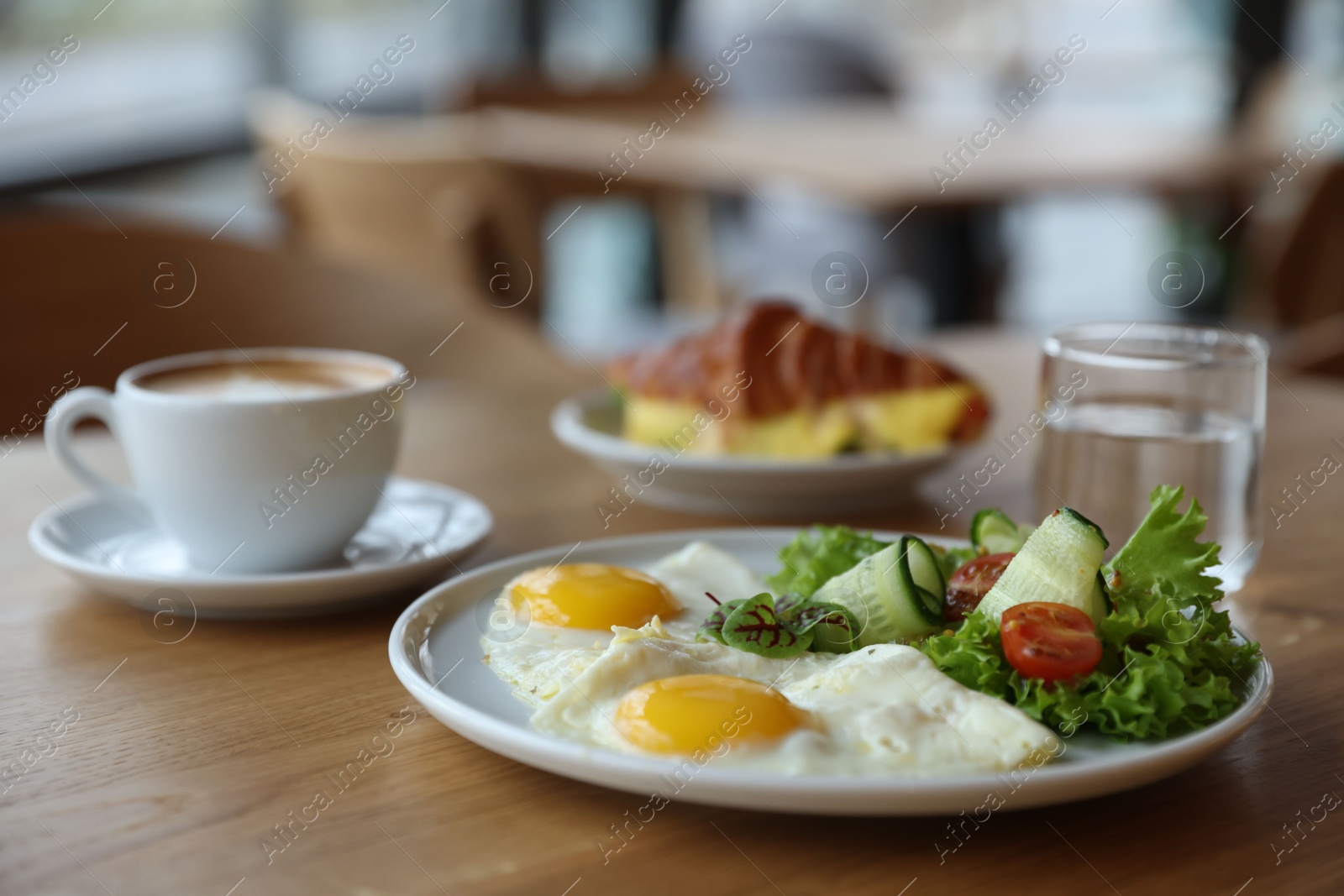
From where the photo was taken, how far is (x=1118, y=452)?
1138 mm

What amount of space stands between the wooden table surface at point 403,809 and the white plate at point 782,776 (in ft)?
0.11

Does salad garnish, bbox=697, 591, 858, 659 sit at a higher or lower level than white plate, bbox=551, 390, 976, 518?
higher

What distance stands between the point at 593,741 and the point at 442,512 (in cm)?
56

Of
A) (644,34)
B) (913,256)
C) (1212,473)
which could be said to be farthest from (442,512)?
(644,34)

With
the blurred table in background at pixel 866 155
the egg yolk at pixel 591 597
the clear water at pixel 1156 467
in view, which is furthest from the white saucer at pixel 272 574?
the blurred table in background at pixel 866 155

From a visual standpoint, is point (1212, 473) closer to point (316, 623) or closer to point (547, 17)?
point (316, 623)

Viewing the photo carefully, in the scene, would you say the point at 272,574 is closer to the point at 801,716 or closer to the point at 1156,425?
the point at 801,716

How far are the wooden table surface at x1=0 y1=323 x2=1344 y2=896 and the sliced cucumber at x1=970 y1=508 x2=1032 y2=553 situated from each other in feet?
0.65

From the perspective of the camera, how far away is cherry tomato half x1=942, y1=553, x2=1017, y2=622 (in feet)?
2.87

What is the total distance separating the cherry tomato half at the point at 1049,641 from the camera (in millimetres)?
742

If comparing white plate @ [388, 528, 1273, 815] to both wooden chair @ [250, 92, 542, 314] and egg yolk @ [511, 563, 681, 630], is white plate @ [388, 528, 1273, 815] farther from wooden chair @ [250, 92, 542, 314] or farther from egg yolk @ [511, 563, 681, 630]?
wooden chair @ [250, 92, 542, 314]

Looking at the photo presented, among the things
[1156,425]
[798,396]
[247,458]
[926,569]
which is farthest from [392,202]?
[926,569]

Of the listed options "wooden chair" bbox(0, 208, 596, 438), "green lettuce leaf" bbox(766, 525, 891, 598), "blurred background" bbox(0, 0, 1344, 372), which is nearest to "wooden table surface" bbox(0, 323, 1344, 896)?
"green lettuce leaf" bbox(766, 525, 891, 598)

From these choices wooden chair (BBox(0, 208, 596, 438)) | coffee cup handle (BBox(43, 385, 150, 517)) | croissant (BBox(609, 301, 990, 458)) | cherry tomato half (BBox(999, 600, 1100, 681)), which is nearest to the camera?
cherry tomato half (BBox(999, 600, 1100, 681))
